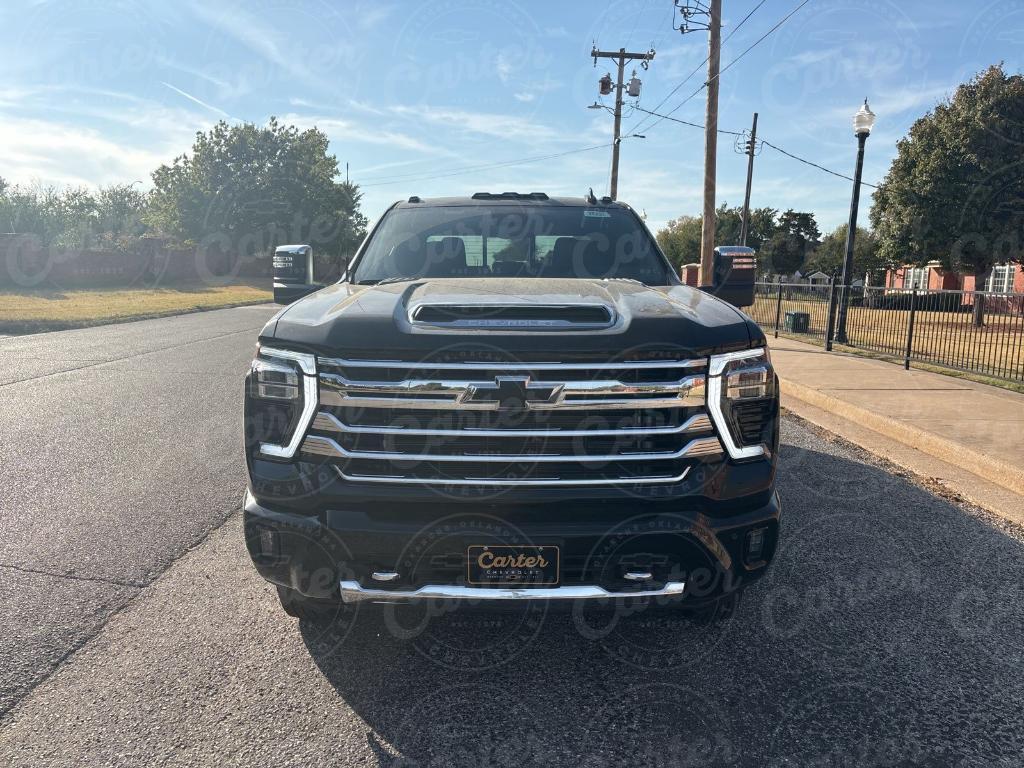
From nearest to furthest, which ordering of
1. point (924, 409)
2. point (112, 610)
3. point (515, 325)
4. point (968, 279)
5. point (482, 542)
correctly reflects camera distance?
point (482, 542) < point (515, 325) < point (112, 610) < point (924, 409) < point (968, 279)

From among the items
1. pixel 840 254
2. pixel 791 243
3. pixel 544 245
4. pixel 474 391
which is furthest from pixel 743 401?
pixel 791 243

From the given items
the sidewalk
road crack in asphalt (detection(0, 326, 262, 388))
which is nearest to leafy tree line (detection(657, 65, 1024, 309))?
the sidewalk

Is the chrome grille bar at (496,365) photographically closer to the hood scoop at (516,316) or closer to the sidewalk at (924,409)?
the hood scoop at (516,316)

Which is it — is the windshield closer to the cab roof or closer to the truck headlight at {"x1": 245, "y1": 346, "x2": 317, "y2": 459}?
the cab roof

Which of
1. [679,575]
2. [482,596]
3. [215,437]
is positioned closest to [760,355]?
[679,575]

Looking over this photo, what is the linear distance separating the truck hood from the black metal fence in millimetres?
8440

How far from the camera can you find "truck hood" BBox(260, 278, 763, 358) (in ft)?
8.77

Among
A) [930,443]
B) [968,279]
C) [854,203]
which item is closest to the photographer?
[930,443]

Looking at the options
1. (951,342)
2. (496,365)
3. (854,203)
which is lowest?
Result: (951,342)

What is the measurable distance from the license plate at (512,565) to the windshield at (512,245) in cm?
A: 186

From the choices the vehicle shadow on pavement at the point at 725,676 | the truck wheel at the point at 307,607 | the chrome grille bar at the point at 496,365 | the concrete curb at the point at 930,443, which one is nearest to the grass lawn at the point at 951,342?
the concrete curb at the point at 930,443

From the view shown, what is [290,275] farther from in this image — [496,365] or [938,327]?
[938,327]

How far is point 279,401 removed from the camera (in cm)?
273

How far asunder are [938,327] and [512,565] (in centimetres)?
1042
